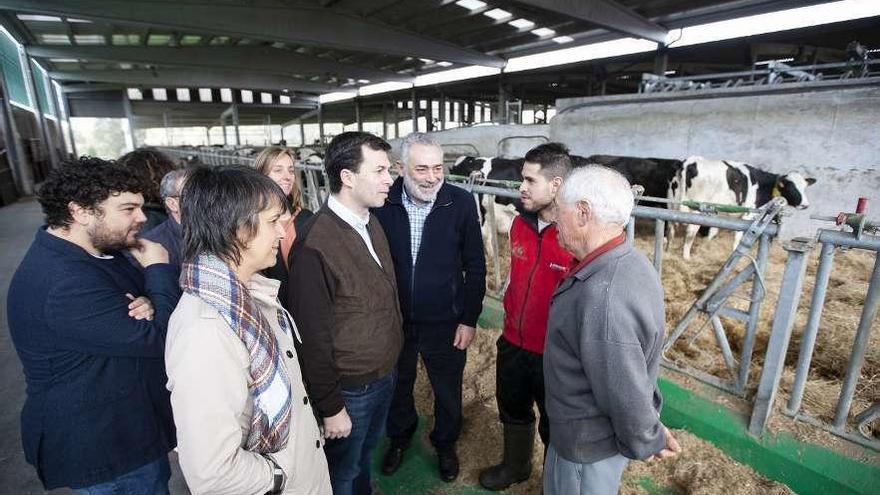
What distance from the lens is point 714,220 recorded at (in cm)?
196

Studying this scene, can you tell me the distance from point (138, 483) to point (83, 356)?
527mm

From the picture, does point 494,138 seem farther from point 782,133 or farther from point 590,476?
point 590,476

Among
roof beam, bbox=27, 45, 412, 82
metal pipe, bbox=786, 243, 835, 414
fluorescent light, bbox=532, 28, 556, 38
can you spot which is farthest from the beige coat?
roof beam, bbox=27, 45, 412, 82

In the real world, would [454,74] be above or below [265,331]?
above

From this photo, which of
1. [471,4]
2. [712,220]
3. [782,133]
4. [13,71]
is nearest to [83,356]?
[712,220]

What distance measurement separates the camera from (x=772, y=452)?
1.93 m

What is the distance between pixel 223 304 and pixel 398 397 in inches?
65.0

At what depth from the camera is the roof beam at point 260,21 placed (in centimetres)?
927

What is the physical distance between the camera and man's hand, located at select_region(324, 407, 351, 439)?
1576 mm

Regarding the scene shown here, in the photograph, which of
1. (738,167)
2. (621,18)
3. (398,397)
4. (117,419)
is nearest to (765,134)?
(738,167)

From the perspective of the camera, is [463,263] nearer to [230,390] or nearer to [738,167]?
[230,390]

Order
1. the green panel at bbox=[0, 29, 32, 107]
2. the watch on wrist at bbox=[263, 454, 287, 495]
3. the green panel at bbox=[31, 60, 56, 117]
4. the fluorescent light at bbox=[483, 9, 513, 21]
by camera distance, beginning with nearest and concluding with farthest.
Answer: the watch on wrist at bbox=[263, 454, 287, 495], the fluorescent light at bbox=[483, 9, 513, 21], the green panel at bbox=[0, 29, 32, 107], the green panel at bbox=[31, 60, 56, 117]

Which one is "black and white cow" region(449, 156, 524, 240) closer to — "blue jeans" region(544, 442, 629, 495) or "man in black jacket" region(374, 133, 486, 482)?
"man in black jacket" region(374, 133, 486, 482)

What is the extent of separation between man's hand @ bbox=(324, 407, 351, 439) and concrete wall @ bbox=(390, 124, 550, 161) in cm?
896
